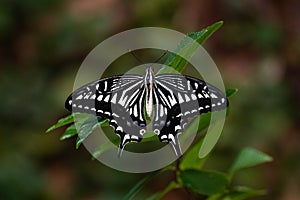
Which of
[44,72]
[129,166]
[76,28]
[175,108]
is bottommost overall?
[129,166]

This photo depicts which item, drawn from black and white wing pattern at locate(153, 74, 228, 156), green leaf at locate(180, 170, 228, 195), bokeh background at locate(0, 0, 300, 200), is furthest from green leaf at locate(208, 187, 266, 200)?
bokeh background at locate(0, 0, 300, 200)

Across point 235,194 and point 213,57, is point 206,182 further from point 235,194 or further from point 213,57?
point 213,57

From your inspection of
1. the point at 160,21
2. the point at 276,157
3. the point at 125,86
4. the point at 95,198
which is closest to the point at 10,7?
the point at 160,21

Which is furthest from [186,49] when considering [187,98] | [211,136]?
[211,136]

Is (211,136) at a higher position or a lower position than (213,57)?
higher

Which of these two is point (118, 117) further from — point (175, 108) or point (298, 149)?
point (298, 149)

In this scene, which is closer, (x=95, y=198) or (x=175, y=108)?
(x=175, y=108)

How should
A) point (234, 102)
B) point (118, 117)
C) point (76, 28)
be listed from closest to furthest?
point (118, 117), point (234, 102), point (76, 28)

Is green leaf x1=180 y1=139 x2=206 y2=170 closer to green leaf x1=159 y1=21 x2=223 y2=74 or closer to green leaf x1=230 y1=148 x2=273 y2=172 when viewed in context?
green leaf x1=230 y1=148 x2=273 y2=172
